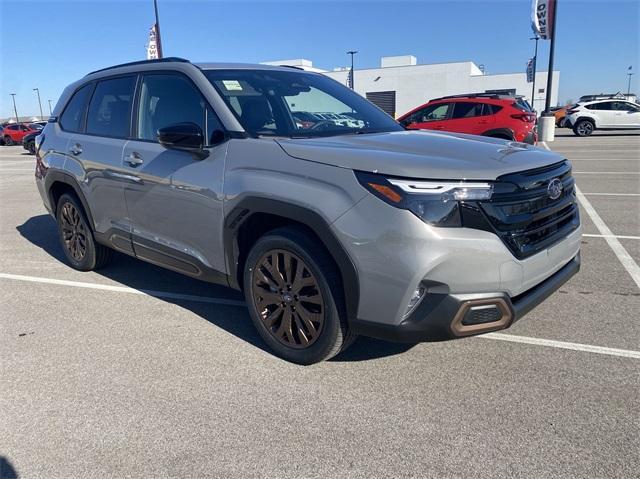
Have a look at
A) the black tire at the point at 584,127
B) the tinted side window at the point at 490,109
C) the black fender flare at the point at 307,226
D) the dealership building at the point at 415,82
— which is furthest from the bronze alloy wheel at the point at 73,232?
the dealership building at the point at 415,82

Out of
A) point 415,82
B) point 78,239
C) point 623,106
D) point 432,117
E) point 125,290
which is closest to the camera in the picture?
point 125,290

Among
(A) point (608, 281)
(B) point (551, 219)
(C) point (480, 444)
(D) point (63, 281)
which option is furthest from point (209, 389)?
(A) point (608, 281)

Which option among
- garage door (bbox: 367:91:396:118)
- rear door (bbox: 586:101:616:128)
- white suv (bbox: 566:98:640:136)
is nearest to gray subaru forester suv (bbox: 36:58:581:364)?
white suv (bbox: 566:98:640:136)

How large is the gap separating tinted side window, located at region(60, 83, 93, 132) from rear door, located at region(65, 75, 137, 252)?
0.45 ft

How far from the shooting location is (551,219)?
9.92 feet

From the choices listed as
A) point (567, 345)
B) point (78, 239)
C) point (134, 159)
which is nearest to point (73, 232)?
point (78, 239)

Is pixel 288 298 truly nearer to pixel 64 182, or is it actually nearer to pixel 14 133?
pixel 64 182

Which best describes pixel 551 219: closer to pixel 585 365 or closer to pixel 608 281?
pixel 585 365

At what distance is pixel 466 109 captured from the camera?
542 inches

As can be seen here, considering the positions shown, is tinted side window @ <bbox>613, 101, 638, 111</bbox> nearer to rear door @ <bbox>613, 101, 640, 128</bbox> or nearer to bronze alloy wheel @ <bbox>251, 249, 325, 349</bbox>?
rear door @ <bbox>613, 101, 640, 128</bbox>

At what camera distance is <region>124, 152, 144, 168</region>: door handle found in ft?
13.1

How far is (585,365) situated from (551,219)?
3.07 feet

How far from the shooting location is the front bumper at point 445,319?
2.60 m

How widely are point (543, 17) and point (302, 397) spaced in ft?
74.3
